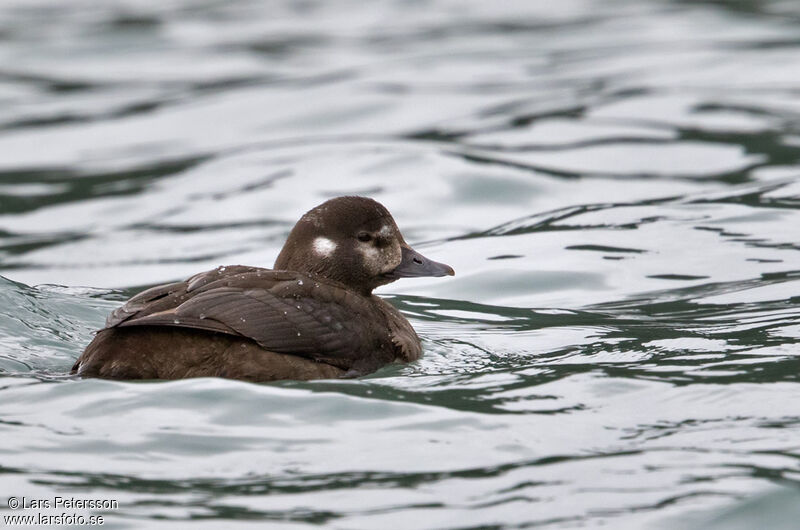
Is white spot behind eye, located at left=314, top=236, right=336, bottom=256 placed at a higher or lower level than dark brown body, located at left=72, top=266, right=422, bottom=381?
higher

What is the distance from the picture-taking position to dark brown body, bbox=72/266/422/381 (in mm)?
5430

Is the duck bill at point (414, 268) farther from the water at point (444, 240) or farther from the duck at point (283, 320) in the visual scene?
the water at point (444, 240)

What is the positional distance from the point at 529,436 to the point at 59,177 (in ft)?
26.4

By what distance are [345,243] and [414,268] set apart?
424 mm

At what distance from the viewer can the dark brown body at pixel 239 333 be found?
5430 millimetres

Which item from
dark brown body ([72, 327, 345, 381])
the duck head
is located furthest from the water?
the duck head

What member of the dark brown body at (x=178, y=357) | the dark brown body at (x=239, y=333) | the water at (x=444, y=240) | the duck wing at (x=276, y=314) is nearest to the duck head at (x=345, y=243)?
the duck wing at (x=276, y=314)

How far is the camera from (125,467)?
478 cm

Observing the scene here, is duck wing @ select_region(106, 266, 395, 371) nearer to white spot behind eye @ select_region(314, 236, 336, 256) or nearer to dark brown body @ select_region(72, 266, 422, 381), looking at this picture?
dark brown body @ select_region(72, 266, 422, 381)

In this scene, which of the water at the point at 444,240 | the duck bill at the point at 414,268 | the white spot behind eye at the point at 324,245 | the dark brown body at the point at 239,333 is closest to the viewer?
the water at the point at 444,240

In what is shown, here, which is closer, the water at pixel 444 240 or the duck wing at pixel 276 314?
the water at pixel 444 240

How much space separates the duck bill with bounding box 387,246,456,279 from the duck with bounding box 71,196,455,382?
82mm

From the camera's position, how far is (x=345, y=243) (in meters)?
6.35

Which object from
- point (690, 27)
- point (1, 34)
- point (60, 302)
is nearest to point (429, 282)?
point (60, 302)
